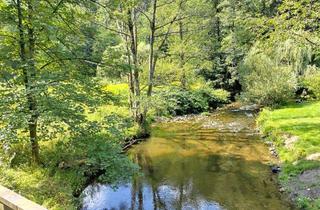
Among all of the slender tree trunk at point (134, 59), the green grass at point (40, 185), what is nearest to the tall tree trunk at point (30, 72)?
the green grass at point (40, 185)

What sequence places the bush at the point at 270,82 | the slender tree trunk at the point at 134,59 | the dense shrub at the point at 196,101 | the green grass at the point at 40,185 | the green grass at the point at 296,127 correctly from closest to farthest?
the green grass at the point at 40,185 < the green grass at the point at 296,127 < the slender tree trunk at the point at 134,59 < the dense shrub at the point at 196,101 < the bush at the point at 270,82

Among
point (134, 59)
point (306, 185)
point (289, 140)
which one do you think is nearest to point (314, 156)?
point (306, 185)

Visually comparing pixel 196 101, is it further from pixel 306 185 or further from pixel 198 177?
pixel 306 185

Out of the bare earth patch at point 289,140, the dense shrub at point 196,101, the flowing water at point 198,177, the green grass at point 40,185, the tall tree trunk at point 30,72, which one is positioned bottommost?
the flowing water at point 198,177

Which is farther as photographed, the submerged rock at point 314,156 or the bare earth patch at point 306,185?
the submerged rock at point 314,156

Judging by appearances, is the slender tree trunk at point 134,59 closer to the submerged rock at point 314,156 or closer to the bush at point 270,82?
the submerged rock at point 314,156

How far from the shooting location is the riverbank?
969cm

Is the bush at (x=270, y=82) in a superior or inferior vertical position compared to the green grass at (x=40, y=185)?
superior

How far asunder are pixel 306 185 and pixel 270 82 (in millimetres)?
14260

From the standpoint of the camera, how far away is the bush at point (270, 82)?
2328 centimetres

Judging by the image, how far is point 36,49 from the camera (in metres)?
8.93

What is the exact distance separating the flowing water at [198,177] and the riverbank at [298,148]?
493 mm

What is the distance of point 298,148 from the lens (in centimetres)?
1291

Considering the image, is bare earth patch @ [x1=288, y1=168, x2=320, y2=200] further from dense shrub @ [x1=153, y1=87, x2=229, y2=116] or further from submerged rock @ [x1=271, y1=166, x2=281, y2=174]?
dense shrub @ [x1=153, y1=87, x2=229, y2=116]
